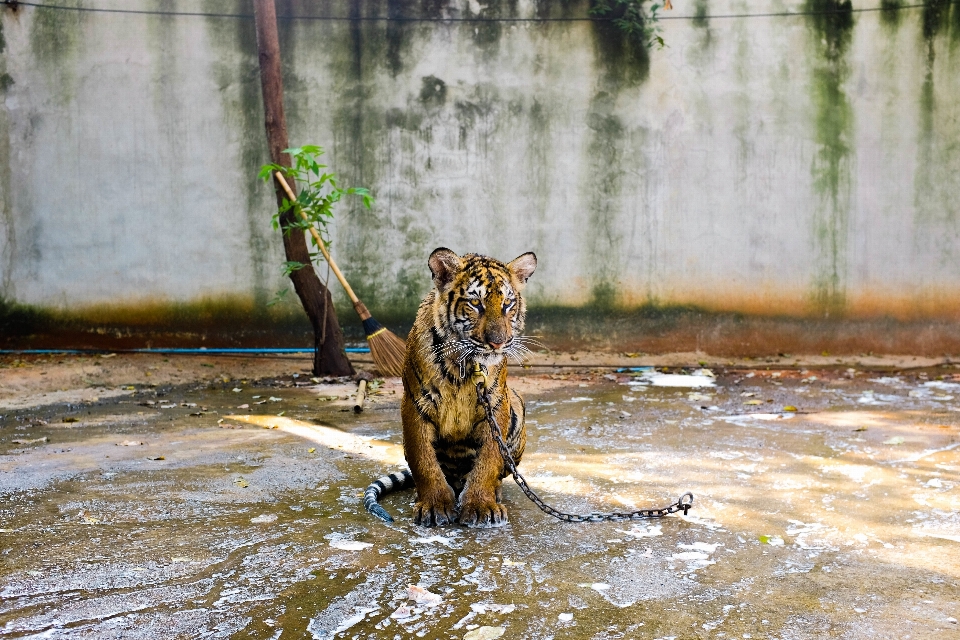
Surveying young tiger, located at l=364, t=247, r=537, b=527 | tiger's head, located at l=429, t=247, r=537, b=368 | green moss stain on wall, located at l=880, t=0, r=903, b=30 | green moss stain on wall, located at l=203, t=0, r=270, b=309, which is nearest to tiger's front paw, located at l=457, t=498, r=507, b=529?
young tiger, located at l=364, t=247, r=537, b=527

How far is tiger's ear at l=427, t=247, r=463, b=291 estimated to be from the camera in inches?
166

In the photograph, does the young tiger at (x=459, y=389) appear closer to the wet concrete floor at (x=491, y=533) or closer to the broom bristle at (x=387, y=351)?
the wet concrete floor at (x=491, y=533)

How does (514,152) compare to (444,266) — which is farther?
(514,152)

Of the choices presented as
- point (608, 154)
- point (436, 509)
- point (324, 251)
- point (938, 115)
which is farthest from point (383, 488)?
point (938, 115)

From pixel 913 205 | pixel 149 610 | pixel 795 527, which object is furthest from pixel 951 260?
pixel 149 610

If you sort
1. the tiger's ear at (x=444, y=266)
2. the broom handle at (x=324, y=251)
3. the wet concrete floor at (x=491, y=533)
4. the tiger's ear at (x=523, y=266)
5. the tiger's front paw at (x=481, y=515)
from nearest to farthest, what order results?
the wet concrete floor at (x=491, y=533)
the tiger's front paw at (x=481, y=515)
the tiger's ear at (x=444, y=266)
the tiger's ear at (x=523, y=266)
the broom handle at (x=324, y=251)

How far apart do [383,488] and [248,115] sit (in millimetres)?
6012

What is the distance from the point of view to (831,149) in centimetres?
948

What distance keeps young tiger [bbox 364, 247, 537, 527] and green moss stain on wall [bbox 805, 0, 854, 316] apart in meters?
6.26

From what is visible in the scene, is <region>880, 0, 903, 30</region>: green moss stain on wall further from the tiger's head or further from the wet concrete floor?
the tiger's head

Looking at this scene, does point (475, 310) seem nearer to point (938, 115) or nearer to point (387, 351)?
point (387, 351)

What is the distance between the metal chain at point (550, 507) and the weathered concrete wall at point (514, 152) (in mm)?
5371

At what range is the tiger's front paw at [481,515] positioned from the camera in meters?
3.95

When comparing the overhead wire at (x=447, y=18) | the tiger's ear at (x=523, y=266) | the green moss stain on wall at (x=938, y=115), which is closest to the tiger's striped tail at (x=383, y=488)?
the tiger's ear at (x=523, y=266)
